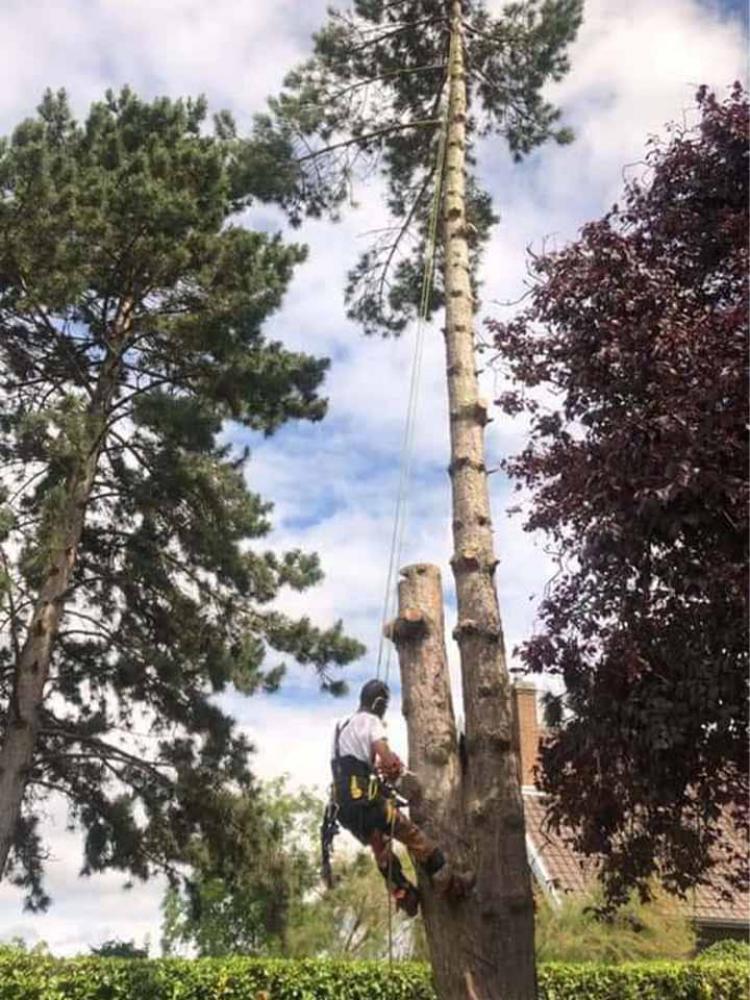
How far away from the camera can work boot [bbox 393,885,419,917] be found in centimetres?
452

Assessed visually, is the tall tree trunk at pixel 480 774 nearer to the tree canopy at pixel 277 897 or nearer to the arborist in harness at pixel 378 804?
the arborist in harness at pixel 378 804

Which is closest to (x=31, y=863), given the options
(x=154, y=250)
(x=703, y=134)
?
(x=154, y=250)

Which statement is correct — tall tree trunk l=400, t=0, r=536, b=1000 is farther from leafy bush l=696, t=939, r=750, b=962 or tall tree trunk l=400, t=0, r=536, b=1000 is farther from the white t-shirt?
leafy bush l=696, t=939, r=750, b=962

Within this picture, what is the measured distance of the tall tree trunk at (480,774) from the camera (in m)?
4.17

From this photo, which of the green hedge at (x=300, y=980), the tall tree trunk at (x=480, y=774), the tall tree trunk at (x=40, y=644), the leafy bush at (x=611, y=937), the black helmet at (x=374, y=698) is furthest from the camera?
the leafy bush at (x=611, y=937)

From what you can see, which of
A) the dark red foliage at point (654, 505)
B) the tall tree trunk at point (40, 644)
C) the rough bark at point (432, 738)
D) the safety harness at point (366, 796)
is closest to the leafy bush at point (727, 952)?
the dark red foliage at point (654, 505)

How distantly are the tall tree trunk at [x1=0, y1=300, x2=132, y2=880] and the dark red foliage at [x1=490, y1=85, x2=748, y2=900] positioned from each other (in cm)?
625

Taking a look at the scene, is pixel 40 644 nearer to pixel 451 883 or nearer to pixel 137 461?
pixel 137 461

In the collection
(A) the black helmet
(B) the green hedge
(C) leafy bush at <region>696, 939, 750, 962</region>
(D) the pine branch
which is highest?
(D) the pine branch

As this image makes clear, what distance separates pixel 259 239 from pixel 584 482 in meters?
8.70

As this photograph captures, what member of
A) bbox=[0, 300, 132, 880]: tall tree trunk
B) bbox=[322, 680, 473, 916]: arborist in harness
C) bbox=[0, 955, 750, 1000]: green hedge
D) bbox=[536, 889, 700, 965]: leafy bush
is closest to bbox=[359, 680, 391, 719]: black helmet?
bbox=[322, 680, 473, 916]: arborist in harness

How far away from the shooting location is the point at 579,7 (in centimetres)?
936

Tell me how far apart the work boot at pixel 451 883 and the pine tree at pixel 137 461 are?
23.2 ft

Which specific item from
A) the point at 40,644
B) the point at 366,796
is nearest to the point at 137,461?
the point at 40,644
